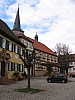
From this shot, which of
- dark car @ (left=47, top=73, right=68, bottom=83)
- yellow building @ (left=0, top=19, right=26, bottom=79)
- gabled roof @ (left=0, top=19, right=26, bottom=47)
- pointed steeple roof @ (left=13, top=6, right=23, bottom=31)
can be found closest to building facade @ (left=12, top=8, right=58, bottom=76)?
pointed steeple roof @ (left=13, top=6, right=23, bottom=31)

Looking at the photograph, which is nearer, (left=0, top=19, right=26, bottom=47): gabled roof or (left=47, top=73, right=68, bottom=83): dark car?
(left=47, top=73, right=68, bottom=83): dark car

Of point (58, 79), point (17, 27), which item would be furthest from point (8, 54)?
point (17, 27)

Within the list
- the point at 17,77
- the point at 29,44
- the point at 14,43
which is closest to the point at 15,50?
the point at 14,43

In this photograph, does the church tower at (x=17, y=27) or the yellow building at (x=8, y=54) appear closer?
the yellow building at (x=8, y=54)

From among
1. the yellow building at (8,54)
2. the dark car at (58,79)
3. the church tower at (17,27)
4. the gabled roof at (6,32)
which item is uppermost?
the church tower at (17,27)

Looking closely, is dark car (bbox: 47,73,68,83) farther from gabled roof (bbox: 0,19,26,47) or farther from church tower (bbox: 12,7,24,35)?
church tower (bbox: 12,7,24,35)

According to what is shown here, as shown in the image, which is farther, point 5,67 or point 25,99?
point 5,67

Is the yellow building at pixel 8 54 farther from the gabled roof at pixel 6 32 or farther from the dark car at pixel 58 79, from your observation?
the dark car at pixel 58 79

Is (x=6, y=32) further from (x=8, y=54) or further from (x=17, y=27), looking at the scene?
(x=17, y=27)

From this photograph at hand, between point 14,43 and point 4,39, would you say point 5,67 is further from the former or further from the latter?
point 14,43

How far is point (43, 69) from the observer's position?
65.9 m

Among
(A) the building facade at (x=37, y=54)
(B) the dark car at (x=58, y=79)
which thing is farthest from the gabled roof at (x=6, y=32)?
(A) the building facade at (x=37, y=54)

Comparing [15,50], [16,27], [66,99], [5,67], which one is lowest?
[66,99]

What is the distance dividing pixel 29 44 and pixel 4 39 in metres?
23.9
